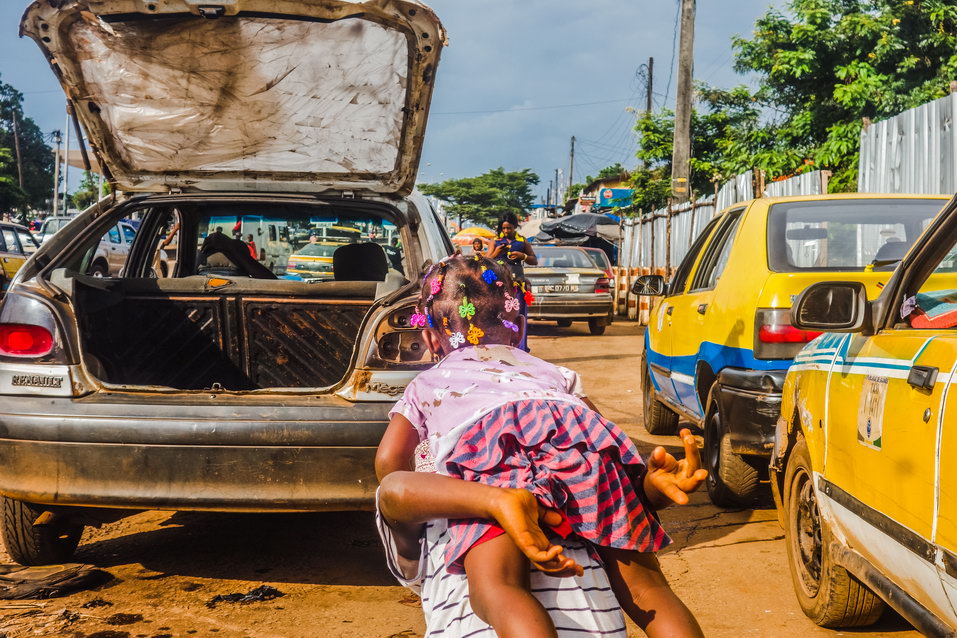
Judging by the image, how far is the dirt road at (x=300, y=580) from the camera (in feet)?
11.7

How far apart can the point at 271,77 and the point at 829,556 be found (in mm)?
3202

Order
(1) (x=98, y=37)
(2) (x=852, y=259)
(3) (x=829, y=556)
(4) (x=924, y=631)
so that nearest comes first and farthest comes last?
1. (4) (x=924, y=631)
2. (3) (x=829, y=556)
3. (1) (x=98, y=37)
4. (2) (x=852, y=259)

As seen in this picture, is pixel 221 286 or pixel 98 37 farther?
pixel 221 286

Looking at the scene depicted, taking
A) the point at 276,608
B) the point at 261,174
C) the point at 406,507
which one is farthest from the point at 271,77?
the point at 406,507

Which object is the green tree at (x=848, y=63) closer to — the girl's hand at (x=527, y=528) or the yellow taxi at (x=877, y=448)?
the yellow taxi at (x=877, y=448)

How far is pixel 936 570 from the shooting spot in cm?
230

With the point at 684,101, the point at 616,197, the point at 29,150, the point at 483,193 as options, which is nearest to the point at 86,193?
the point at 29,150

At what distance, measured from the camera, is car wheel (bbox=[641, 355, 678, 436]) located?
7.15m

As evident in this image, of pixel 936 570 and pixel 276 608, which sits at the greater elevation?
pixel 936 570

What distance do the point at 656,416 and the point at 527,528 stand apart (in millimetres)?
5644

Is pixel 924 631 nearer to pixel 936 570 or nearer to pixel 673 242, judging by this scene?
pixel 936 570

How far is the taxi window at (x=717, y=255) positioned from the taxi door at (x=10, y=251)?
575 inches

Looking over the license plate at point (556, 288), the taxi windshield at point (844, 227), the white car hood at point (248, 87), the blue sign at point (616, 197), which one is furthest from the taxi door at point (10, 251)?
the blue sign at point (616, 197)

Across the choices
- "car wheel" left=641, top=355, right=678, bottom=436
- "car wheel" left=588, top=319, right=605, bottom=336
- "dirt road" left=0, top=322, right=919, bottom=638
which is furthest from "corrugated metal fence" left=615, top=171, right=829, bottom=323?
"dirt road" left=0, top=322, right=919, bottom=638
